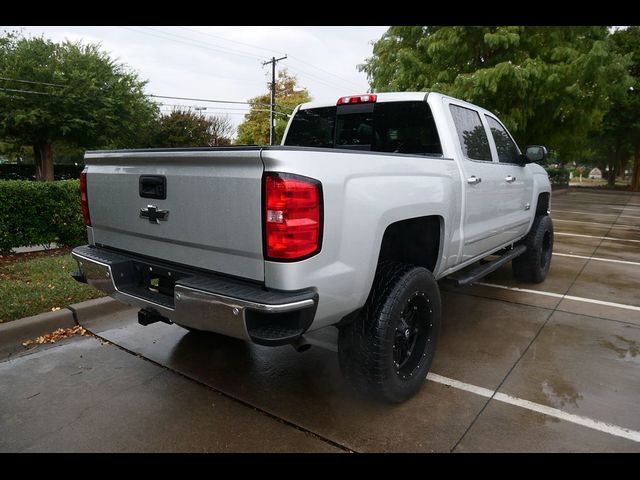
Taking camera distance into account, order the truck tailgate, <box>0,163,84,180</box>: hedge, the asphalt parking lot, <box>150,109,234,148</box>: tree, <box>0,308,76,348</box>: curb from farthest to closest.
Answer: <box>150,109,234,148</box>: tree → <box>0,163,84,180</box>: hedge → <box>0,308,76,348</box>: curb → the asphalt parking lot → the truck tailgate

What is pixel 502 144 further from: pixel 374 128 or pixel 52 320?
pixel 52 320

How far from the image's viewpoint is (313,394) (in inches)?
117

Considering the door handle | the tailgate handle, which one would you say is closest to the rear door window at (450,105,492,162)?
the door handle

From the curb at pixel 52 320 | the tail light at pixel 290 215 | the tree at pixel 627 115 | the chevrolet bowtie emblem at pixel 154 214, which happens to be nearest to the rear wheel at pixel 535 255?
the tail light at pixel 290 215

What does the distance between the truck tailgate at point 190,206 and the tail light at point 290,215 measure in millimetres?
60

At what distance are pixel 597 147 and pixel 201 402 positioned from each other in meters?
41.4

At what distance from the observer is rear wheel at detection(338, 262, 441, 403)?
2.53m

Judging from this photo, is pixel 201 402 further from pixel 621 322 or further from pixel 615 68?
pixel 615 68

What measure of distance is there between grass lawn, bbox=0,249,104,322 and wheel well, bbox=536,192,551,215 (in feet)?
16.6

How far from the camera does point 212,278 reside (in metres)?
2.35

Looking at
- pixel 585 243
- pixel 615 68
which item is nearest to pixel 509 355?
pixel 585 243

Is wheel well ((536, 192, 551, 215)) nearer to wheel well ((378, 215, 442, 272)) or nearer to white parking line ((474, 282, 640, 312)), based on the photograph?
white parking line ((474, 282, 640, 312))

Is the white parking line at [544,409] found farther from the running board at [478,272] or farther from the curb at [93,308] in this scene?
the curb at [93,308]

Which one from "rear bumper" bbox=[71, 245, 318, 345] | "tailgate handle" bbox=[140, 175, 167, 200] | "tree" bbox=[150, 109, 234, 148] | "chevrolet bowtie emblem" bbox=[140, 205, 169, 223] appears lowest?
"rear bumper" bbox=[71, 245, 318, 345]
